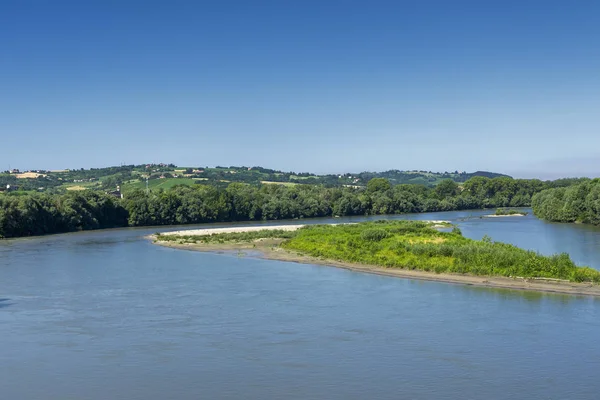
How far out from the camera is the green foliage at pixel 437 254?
31688mm

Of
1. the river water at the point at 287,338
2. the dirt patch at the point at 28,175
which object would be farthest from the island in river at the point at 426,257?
the dirt patch at the point at 28,175

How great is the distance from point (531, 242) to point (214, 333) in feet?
→ 120

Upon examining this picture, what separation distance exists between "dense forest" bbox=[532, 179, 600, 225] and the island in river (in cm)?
3180

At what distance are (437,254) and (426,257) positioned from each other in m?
0.69

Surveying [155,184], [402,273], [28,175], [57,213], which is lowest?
[402,273]

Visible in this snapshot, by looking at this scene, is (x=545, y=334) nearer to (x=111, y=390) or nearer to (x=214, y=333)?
(x=214, y=333)

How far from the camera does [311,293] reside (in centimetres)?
2983

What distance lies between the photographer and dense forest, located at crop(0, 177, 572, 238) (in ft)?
218

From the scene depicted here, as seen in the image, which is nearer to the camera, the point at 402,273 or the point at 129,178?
the point at 402,273

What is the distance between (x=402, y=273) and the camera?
35.2 metres

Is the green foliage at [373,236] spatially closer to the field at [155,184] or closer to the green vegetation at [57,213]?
the green vegetation at [57,213]

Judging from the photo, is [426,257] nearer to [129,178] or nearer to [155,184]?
[155,184]

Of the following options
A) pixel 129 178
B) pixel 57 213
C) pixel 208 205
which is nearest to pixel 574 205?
pixel 208 205

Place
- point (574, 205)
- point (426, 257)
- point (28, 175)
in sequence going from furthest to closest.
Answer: point (28, 175) < point (574, 205) < point (426, 257)
